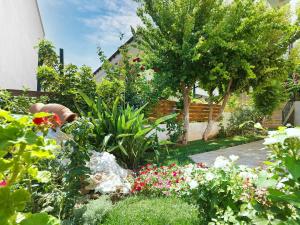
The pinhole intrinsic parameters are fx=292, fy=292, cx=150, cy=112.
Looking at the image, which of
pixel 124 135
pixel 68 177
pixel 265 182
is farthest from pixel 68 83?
pixel 265 182

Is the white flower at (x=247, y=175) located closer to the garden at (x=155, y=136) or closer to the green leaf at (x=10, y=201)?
the garden at (x=155, y=136)

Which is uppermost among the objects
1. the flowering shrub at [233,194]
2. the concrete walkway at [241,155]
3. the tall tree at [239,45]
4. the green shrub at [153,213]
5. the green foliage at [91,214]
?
the tall tree at [239,45]

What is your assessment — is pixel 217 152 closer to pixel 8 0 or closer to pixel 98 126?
pixel 98 126

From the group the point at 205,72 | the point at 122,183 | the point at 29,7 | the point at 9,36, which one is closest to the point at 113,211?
the point at 122,183

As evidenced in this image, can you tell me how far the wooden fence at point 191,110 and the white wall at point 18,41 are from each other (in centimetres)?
406

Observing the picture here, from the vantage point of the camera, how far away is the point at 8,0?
998 cm

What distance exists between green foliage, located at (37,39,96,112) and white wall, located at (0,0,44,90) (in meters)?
0.71

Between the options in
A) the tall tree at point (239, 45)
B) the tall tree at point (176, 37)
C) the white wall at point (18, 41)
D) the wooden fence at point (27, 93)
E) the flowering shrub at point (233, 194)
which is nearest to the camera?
the flowering shrub at point (233, 194)

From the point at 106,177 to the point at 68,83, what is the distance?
3.76 meters

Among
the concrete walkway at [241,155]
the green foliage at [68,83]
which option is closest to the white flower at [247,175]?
the concrete walkway at [241,155]

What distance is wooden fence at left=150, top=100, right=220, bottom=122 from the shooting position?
937 centimetres

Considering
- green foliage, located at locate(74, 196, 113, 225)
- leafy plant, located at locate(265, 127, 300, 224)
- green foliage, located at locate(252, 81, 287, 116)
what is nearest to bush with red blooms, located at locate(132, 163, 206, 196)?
green foliage, located at locate(74, 196, 113, 225)

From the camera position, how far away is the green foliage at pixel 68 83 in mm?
7461

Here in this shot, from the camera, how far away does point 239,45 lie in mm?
8789
